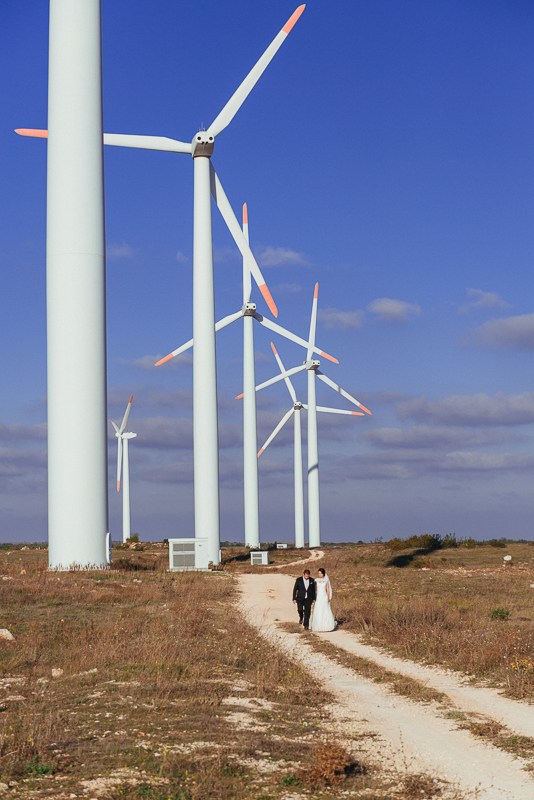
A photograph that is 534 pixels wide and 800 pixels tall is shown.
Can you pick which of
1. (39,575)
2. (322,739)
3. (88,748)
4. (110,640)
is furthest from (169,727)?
(39,575)

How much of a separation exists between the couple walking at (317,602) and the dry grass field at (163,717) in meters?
2.56

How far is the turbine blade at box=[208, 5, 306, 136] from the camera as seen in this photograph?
160 ft

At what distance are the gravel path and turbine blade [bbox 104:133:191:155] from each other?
1508 inches

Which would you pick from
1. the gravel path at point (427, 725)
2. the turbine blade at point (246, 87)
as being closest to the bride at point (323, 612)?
the gravel path at point (427, 725)

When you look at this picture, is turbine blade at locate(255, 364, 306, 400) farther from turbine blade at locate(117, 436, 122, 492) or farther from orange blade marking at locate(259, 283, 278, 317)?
orange blade marking at locate(259, 283, 278, 317)

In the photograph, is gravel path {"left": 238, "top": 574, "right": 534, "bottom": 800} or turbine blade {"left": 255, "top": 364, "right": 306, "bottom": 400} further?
turbine blade {"left": 255, "top": 364, "right": 306, "bottom": 400}

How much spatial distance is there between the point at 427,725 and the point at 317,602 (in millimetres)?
11996

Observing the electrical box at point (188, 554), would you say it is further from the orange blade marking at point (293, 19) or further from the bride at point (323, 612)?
the orange blade marking at point (293, 19)

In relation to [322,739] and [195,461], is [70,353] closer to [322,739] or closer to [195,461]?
[195,461]

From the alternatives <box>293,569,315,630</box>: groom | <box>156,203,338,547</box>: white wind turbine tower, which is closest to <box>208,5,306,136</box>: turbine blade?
<box>156,203,338,547</box>: white wind turbine tower

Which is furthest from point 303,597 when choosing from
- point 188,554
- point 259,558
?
point 259,558

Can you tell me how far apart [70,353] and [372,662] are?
21.0m

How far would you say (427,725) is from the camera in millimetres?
12172

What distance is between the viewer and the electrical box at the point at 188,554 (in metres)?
45.0
